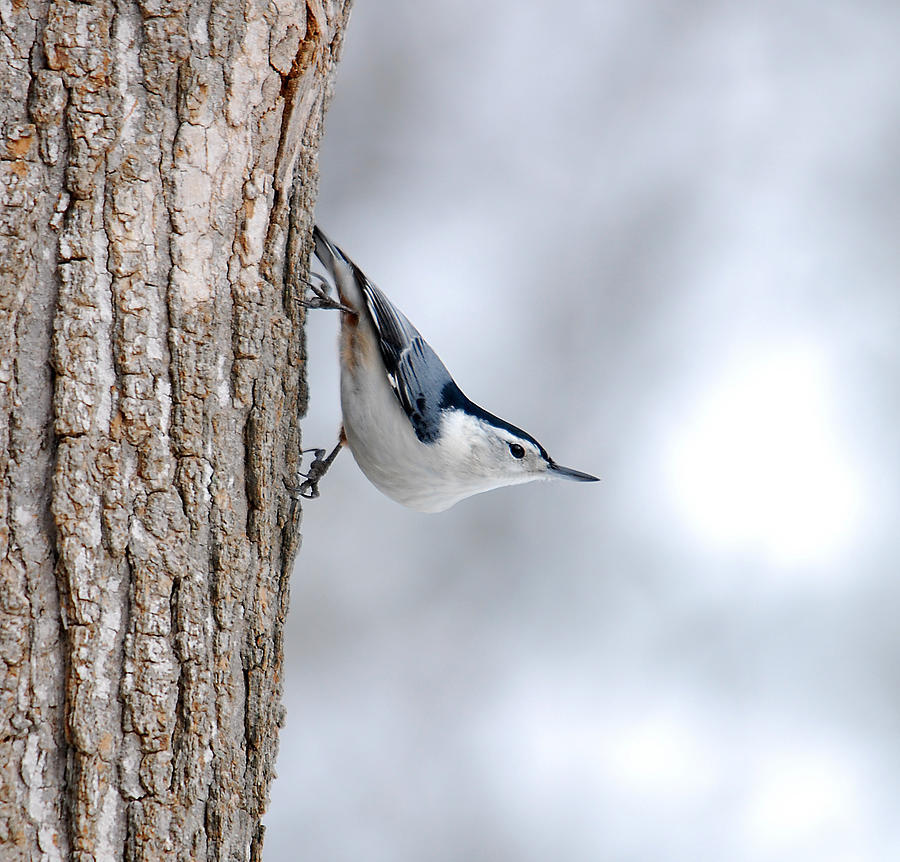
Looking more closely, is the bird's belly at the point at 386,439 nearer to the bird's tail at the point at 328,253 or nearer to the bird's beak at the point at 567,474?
the bird's tail at the point at 328,253

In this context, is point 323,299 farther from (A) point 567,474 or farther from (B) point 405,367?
(A) point 567,474

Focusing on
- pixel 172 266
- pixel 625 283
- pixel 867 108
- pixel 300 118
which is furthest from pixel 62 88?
pixel 867 108

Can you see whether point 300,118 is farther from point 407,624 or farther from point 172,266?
point 407,624

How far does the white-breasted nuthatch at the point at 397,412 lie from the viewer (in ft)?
6.66

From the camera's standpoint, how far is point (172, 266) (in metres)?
1.26

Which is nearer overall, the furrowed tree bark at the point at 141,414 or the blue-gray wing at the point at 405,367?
the furrowed tree bark at the point at 141,414

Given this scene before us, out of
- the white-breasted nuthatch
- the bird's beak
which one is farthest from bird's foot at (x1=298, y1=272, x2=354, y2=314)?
the bird's beak

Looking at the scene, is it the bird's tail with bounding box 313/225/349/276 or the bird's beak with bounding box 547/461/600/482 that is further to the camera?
the bird's beak with bounding box 547/461/600/482

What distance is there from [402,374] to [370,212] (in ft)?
4.26

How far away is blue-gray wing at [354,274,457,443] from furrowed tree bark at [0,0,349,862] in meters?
0.61

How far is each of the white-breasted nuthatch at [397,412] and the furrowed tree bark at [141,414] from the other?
2.01 feet

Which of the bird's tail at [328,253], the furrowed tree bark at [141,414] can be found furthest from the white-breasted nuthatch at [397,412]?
the furrowed tree bark at [141,414]

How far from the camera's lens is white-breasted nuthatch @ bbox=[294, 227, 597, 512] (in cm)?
203

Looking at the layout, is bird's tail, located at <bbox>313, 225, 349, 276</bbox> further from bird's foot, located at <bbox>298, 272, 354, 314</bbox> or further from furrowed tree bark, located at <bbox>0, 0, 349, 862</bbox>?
furrowed tree bark, located at <bbox>0, 0, 349, 862</bbox>
